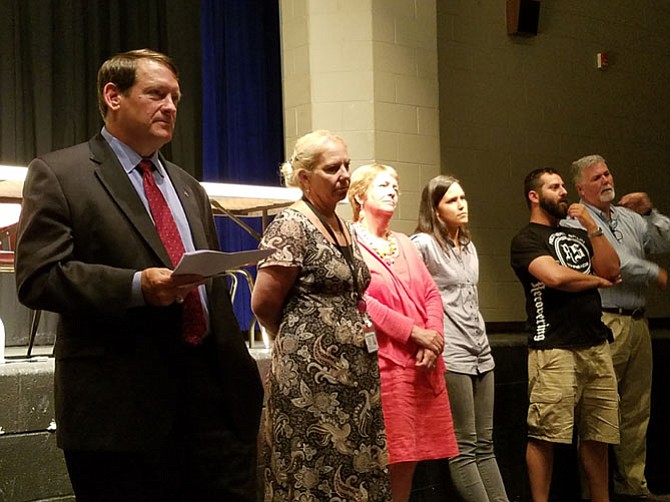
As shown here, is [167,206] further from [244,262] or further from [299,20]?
[299,20]

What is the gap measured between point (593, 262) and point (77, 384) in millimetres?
2622

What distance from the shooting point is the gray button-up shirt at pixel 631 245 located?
14.0ft

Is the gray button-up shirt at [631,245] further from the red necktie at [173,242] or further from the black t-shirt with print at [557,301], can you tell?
the red necktie at [173,242]

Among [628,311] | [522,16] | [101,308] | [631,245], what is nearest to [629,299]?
[628,311]

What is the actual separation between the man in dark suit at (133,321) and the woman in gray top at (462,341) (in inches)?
60.9

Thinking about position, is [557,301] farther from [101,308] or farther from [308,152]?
[101,308]

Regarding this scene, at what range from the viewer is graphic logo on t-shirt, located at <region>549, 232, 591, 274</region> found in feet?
12.5

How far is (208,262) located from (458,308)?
1.93 m

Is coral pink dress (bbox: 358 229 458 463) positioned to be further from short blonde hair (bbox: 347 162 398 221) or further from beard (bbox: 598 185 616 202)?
beard (bbox: 598 185 616 202)

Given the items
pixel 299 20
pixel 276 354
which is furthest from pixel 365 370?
pixel 299 20

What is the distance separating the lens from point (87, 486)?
73.8 inches

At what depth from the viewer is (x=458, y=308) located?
11.6ft

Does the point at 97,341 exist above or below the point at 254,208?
below

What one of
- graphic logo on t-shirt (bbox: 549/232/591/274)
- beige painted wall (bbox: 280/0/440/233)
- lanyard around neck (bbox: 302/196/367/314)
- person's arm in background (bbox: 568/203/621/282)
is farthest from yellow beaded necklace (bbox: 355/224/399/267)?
beige painted wall (bbox: 280/0/440/233)
